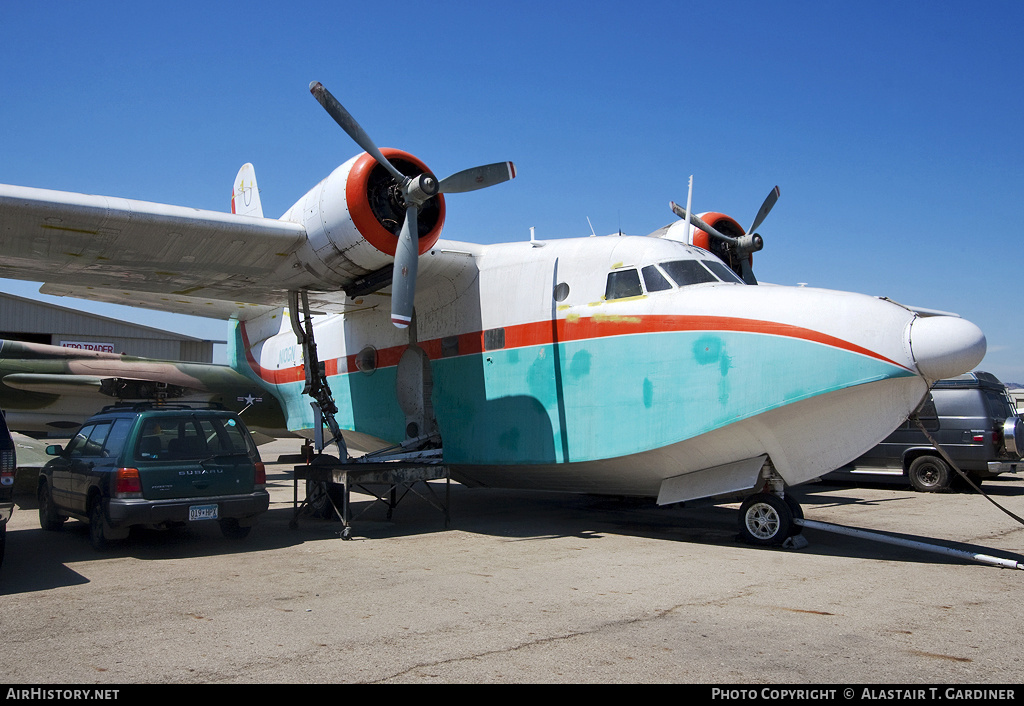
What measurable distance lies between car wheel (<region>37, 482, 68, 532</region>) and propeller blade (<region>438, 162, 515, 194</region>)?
20.1ft

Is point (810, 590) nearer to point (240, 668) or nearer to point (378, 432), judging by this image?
point (240, 668)

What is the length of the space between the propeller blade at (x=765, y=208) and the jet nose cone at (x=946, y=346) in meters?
6.33

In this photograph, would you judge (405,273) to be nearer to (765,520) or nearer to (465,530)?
(465,530)

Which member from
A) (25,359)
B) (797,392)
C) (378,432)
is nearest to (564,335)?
Answer: (797,392)

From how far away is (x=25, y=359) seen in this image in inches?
641

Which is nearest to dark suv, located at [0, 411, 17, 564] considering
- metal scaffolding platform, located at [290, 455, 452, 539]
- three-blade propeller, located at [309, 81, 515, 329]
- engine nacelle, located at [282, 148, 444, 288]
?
metal scaffolding platform, located at [290, 455, 452, 539]

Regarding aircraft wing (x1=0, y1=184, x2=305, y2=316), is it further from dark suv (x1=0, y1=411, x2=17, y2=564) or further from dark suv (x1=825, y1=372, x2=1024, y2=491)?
dark suv (x1=825, y1=372, x2=1024, y2=491)

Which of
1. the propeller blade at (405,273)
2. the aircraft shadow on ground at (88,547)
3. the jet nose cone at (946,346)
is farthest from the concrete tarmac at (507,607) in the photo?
the propeller blade at (405,273)

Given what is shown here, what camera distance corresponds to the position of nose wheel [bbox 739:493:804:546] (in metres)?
8.31

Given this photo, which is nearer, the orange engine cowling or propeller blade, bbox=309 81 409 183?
propeller blade, bbox=309 81 409 183

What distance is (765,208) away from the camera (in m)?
13.2

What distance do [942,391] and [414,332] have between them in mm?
11068

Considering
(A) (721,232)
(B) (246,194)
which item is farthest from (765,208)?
(B) (246,194)
